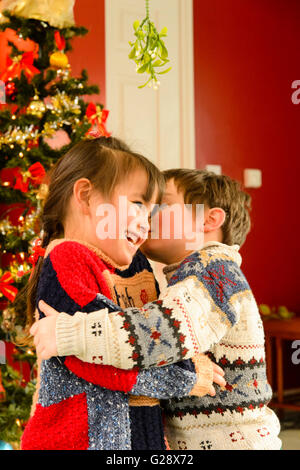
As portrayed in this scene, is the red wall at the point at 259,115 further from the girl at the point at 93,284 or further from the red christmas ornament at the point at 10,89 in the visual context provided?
the girl at the point at 93,284

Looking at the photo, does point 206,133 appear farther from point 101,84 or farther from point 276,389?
point 276,389

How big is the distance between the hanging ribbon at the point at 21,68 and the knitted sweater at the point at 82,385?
162 centimetres

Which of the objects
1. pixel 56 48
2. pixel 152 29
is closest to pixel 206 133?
pixel 56 48

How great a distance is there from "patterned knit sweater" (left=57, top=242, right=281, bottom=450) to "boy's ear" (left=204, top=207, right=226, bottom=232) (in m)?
0.14

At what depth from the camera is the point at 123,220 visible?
3.78 ft

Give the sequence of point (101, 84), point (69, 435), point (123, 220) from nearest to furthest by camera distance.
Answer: point (69, 435), point (123, 220), point (101, 84)

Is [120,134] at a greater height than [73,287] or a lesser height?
greater

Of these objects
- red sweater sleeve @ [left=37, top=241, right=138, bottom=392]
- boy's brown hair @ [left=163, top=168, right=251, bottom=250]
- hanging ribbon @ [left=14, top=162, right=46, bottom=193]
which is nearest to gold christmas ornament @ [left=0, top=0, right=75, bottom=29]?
hanging ribbon @ [left=14, top=162, right=46, bottom=193]

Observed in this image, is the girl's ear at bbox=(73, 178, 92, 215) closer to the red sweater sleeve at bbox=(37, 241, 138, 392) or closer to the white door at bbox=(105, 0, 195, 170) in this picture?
the red sweater sleeve at bbox=(37, 241, 138, 392)

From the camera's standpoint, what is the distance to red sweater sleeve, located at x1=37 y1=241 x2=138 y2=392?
101 centimetres

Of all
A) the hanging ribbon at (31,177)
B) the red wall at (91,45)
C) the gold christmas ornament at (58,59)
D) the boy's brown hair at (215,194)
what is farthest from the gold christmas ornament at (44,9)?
the boy's brown hair at (215,194)

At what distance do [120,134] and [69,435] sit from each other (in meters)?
2.43

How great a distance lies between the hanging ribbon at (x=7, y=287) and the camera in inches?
95.2

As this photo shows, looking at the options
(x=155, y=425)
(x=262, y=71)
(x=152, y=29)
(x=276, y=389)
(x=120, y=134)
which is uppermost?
(x=262, y=71)
